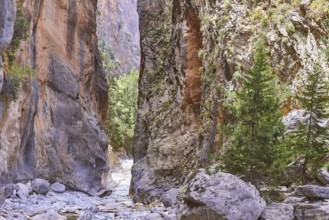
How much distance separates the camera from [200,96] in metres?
26.0

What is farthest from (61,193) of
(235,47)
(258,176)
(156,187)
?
(258,176)

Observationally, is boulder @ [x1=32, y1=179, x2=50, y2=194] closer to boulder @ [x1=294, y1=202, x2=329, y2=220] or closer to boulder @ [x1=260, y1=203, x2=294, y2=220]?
boulder @ [x1=260, y1=203, x2=294, y2=220]

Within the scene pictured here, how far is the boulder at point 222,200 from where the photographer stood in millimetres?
10656

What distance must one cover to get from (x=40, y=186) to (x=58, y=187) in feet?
9.51

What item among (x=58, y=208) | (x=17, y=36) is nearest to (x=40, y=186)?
(x=58, y=208)

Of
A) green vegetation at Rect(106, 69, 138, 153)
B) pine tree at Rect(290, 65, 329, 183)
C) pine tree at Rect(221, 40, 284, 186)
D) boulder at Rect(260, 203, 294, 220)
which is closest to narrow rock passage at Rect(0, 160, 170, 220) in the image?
pine tree at Rect(221, 40, 284, 186)

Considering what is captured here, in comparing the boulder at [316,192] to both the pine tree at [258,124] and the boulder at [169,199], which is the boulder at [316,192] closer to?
the pine tree at [258,124]

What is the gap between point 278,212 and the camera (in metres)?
11.0

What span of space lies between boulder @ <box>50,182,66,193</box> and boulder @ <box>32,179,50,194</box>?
6.19 feet

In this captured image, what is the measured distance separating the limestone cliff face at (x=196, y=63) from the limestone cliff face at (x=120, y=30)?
165ft

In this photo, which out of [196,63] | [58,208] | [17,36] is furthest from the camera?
[196,63]

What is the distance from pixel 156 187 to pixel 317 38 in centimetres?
1364

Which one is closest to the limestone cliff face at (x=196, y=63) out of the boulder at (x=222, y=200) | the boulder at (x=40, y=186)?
the boulder at (x=222, y=200)

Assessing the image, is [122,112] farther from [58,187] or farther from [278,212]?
[278,212]
